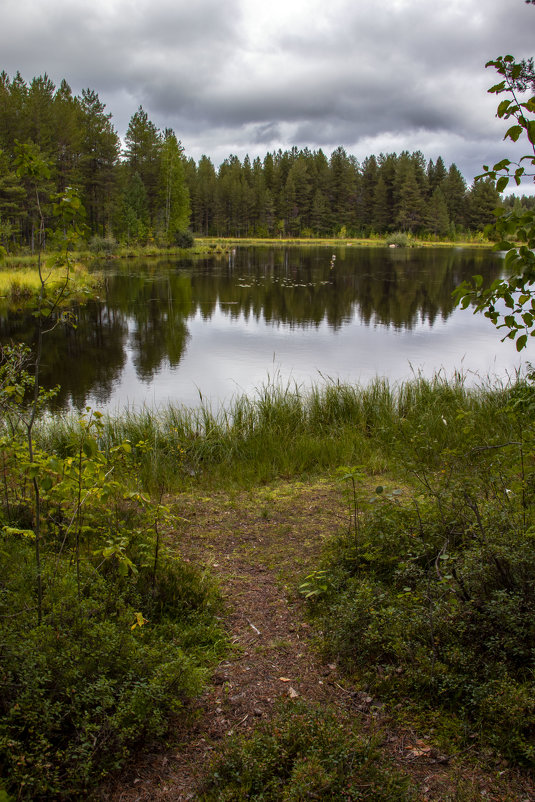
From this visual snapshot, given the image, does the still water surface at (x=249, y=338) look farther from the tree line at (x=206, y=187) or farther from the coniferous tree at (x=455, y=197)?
the coniferous tree at (x=455, y=197)

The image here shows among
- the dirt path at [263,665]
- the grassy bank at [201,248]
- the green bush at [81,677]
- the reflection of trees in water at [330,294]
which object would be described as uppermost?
the grassy bank at [201,248]

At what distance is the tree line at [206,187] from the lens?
51625mm

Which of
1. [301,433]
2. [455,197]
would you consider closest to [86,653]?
[301,433]

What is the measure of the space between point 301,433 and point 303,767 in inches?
243

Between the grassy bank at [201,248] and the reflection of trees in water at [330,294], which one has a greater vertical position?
the grassy bank at [201,248]

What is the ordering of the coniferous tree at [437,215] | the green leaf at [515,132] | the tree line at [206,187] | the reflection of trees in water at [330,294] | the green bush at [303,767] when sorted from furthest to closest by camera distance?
the coniferous tree at [437,215]
the tree line at [206,187]
the reflection of trees in water at [330,294]
the green leaf at [515,132]
the green bush at [303,767]

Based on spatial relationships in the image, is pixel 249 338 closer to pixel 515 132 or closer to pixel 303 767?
pixel 515 132

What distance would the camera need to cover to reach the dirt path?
219 cm

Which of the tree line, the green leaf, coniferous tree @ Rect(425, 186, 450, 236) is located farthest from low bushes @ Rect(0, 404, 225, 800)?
coniferous tree @ Rect(425, 186, 450, 236)

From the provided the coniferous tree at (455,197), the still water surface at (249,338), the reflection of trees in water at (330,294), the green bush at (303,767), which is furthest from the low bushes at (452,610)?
the coniferous tree at (455,197)

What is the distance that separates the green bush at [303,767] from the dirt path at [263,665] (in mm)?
127

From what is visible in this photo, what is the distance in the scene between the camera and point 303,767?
211 centimetres

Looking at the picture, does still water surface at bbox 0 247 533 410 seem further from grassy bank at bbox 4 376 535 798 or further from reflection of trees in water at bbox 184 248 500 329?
grassy bank at bbox 4 376 535 798

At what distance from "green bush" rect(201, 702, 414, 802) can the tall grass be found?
13.2ft
